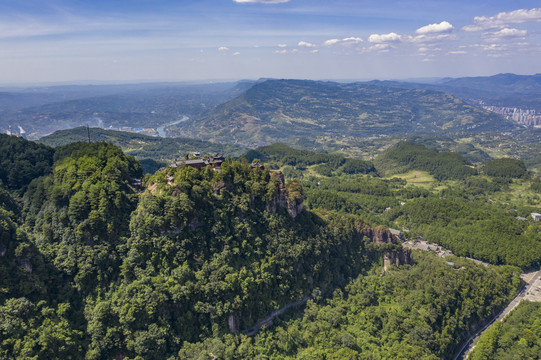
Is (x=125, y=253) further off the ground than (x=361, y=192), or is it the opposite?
(x=125, y=253)

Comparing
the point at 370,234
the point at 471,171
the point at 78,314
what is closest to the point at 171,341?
the point at 78,314

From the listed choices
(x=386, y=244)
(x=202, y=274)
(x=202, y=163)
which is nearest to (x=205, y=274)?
(x=202, y=274)

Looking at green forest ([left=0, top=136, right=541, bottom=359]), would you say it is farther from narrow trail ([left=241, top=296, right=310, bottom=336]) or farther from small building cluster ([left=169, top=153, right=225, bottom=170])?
small building cluster ([left=169, top=153, right=225, bottom=170])

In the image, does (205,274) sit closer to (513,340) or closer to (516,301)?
(513,340)

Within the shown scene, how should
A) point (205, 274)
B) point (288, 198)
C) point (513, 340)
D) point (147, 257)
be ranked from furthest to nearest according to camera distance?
1. point (288, 198)
2. point (513, 340)
3. point (205, 274)
4. point (147, 257)

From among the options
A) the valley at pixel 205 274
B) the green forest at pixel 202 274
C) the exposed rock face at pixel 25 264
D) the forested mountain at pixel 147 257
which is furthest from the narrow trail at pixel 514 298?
the exposed rock face at pixel 25 264

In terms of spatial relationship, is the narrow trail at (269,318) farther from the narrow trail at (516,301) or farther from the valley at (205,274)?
the narrow trail at (516,301)

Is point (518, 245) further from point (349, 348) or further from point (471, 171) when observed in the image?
point (471, 171)

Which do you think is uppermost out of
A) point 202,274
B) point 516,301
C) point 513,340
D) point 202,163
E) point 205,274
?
point 202,163

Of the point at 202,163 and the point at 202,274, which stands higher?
the point at 202,163
